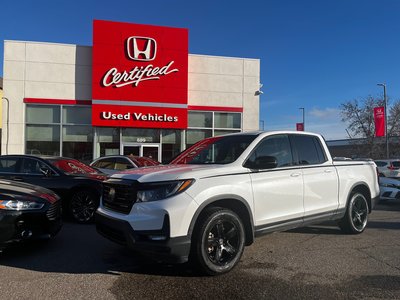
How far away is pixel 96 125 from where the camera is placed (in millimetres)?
18891

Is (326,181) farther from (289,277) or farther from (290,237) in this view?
(289,277)

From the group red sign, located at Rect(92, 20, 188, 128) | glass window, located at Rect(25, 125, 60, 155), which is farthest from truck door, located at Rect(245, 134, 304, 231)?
glass window, located at Rect(25, 125, 60, 155)

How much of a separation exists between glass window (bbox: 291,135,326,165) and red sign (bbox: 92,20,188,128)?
45.3 ft

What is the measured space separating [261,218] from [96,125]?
15.0 m

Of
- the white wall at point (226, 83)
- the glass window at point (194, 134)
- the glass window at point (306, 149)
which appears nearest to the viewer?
the glass window at point (306, 149)

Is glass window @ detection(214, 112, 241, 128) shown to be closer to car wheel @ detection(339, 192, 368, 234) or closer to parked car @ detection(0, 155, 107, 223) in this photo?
parked car @ detection(0, 155, 107, 223)

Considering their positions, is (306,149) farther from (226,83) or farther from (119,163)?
(226,83)

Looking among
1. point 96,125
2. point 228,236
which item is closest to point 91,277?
point 228,236

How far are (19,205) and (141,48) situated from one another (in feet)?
50.0

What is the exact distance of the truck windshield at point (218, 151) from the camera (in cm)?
553

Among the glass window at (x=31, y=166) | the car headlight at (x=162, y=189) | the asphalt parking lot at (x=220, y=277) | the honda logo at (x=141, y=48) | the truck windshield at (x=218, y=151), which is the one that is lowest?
the asphalt parking lot at (x=220, y=277)

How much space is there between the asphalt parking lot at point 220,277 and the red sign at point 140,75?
513 inches

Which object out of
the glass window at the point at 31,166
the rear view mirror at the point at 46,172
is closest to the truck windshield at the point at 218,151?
the rear view mirror at the point at 46,172

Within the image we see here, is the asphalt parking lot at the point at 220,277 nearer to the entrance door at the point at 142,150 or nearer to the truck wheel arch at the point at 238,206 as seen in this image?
the truck wheel arch at the point at 238,206
